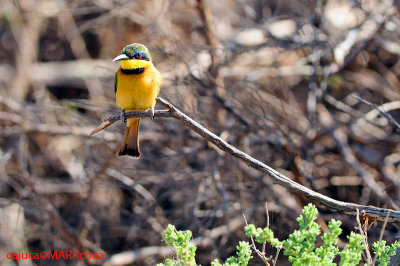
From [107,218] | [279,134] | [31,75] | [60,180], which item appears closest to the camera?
[279,134]

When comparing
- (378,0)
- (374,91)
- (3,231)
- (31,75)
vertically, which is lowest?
(3,231)

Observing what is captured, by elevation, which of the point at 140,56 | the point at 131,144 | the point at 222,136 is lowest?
the point at 222,136

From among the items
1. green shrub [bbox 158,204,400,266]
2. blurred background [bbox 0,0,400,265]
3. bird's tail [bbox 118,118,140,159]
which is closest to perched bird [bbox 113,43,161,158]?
bird's tail [bbox 118,118,140,159]

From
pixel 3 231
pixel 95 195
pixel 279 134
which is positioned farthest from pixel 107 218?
pixel 279 134

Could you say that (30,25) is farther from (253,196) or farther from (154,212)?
(253,196)

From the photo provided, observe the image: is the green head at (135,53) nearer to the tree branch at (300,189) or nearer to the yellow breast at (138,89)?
the yellow breast at (138,89)

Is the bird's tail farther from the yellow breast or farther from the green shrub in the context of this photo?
the green shrub

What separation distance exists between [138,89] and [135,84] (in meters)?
0.04

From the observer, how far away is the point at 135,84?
11.4ft

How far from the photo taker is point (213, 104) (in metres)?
4.68

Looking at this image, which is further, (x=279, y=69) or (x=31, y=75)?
(x=31, y=75)

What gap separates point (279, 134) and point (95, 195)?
233 centimetres

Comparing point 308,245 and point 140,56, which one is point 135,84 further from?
point 308,245

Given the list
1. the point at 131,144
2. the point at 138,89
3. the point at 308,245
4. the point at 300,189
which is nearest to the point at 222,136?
the point at 131,144
